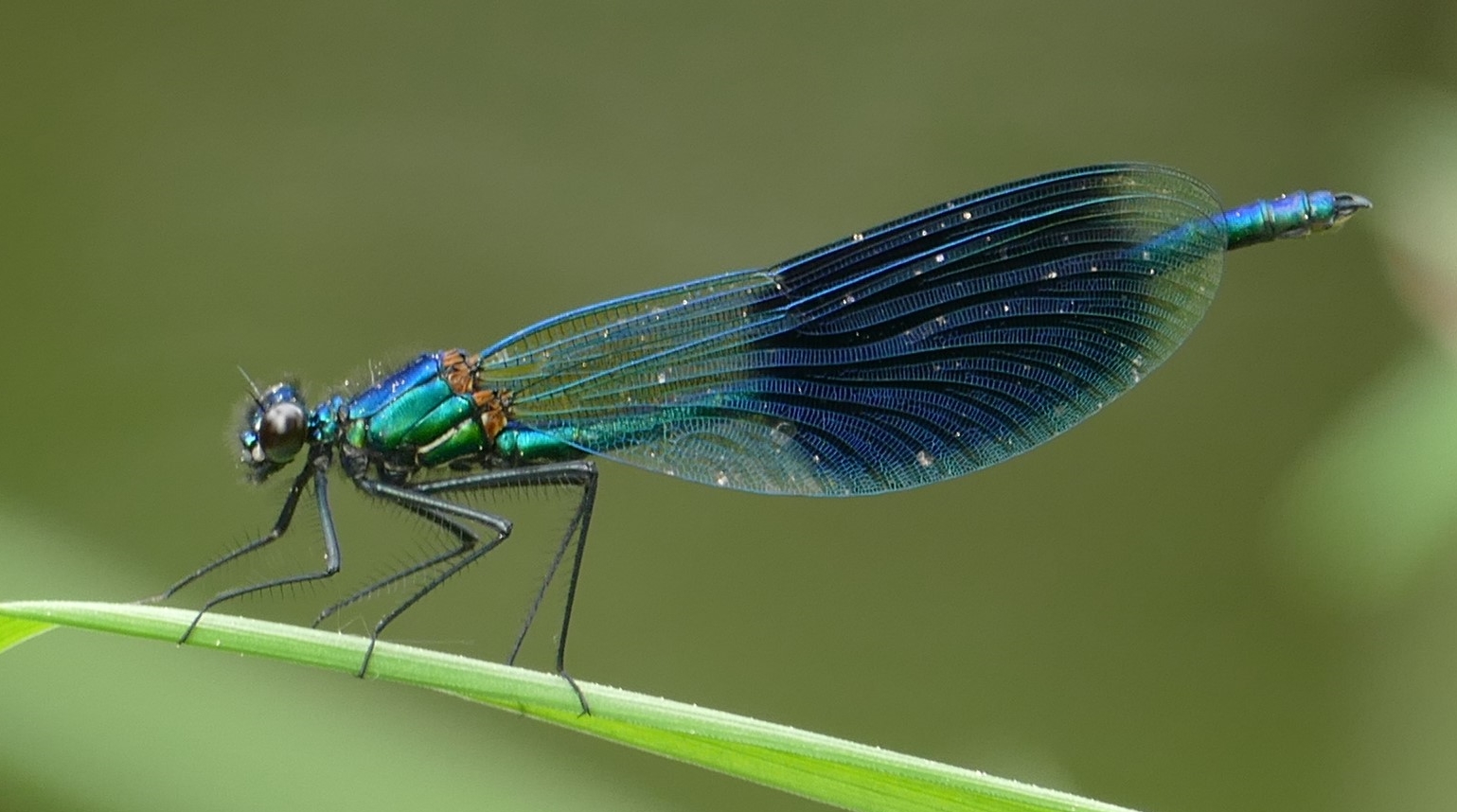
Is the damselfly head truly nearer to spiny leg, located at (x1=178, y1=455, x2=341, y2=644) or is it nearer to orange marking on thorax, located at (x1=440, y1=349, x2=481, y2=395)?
spiny leg, located at (x1=178, y1=455, x2=341, y2=644)

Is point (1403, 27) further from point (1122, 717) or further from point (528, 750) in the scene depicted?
point (528, 750)

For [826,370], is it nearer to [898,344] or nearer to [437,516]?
[898,344]

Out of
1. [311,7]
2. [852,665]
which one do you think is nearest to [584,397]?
[311,7]

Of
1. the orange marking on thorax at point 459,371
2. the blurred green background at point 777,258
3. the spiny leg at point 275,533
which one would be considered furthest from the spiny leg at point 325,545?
the blurred green background at point 777,258

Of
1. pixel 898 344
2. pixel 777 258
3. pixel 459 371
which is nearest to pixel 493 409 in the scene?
pixel 459 371

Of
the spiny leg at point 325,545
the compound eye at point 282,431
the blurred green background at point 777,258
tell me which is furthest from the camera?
the blurred green background at point 777,258

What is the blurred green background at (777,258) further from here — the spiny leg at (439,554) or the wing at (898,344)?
the wing at (898,344)
